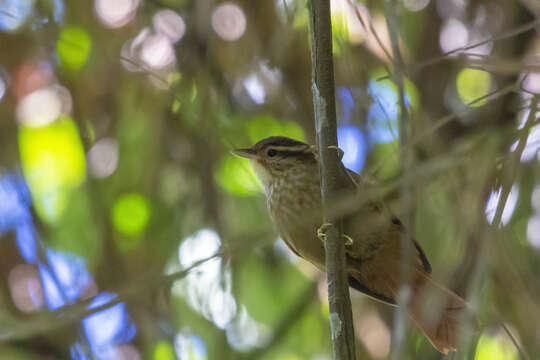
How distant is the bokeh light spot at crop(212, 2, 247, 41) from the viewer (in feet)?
14.1

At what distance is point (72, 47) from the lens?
15.2 ft

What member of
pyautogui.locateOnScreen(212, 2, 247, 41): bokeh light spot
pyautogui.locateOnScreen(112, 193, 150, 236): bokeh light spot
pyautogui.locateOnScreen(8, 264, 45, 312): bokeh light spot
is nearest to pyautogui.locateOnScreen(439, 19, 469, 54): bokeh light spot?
pyautogui.locateOnScreen(212, 2, 247, 41): bokeh light spot

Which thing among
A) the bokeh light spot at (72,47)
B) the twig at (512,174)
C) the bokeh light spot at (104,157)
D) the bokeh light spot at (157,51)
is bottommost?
the twig at (512,174)

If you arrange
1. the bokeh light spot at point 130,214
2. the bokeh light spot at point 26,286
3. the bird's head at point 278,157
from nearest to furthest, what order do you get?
the bird's head at point 278,157
the bokeh light spot at point 26,286
the bokeh light spot at point 130,214

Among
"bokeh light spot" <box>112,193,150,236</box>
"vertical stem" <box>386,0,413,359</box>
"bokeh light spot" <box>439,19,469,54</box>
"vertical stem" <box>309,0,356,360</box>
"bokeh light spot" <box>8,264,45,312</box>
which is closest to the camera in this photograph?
"vertical stem" <box>386,0,413,359</box>

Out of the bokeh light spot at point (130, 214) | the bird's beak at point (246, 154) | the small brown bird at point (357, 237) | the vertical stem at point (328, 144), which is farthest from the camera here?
the bokeh light spot at point (130, 214)

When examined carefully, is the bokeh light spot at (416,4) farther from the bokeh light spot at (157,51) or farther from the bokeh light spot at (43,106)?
the bokeh light spot at (43,106)

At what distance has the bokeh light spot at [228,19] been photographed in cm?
430

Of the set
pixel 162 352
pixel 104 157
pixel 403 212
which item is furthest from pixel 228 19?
pixel 403 212

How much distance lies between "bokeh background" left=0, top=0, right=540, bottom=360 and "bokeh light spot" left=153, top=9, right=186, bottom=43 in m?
0.01

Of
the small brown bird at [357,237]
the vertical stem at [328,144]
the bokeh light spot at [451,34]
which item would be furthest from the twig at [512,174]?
the bokeh light spot at [451,34]

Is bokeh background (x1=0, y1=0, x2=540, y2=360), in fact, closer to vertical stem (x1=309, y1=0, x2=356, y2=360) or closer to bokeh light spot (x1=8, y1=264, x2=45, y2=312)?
bokeh light spot (x1=8, y1=264, x2=45, y2=312)

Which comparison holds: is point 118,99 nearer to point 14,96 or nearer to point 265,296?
point 14,96

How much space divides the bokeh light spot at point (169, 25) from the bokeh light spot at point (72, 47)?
0.46 metres
